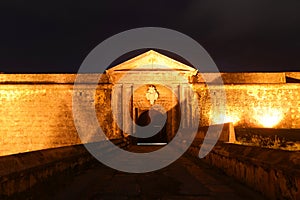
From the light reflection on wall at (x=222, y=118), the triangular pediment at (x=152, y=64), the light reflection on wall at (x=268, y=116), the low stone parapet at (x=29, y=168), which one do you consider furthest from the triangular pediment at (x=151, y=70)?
the low stone parapet at (x=29, y=168)

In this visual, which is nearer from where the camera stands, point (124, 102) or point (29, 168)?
point (29, 168)

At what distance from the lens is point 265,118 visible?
1930 centimetres

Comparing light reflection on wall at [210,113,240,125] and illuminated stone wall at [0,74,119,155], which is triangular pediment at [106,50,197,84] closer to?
illuminated stone wall at [0,74,119,155]

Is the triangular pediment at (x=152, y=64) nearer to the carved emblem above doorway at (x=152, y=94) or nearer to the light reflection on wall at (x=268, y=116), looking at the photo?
the carved emblem above doorway at (x=152, y=94)

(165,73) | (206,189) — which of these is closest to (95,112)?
(165,73)

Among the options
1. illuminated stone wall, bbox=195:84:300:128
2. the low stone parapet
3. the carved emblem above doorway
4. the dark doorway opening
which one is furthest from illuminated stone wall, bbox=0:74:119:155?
the low stone parapet

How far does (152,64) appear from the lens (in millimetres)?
18781

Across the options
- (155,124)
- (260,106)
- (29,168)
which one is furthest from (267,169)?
(155,124)

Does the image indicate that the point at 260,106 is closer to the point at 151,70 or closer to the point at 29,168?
the point at 151,70

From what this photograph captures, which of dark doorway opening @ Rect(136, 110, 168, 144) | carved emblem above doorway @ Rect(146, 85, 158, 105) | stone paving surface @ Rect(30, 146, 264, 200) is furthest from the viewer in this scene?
dark doorway opening @ Rect(136, 110, 168, 144)

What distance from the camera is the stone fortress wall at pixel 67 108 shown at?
1898 centimetres

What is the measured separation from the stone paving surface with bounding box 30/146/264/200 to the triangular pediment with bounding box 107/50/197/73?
528 inches

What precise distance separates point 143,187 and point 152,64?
14805 mm

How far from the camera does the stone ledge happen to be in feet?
9.17
